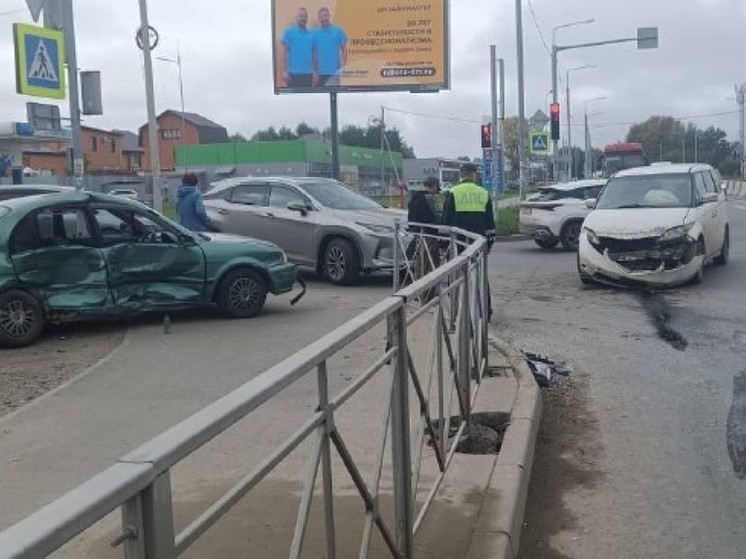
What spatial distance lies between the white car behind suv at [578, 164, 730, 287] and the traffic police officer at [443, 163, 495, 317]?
2.45 m

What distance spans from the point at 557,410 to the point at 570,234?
13.2m

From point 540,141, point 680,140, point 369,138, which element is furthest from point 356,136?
point 540,141

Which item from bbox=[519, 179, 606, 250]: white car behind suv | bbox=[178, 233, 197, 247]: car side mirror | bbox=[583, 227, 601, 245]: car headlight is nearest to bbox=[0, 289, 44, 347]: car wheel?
bbox=[178, 233, 197, 247]: car side mirror

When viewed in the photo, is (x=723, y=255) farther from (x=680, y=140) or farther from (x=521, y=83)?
(x=680, y=140)

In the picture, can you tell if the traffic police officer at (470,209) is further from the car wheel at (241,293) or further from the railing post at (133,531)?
the railing post at (133,531)

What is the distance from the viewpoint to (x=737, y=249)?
1900 centimetres

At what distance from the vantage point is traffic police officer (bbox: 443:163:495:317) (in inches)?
455

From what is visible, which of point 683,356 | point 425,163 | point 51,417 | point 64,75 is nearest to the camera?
point 51,417

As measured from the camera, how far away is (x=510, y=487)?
188 inches

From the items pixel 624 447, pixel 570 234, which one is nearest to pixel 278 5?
pixel 570 234

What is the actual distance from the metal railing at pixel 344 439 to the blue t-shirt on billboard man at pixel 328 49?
1984cm

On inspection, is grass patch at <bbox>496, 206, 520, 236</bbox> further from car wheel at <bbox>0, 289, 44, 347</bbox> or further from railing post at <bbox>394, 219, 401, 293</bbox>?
car wheel at <bbox>0, 289, 44, 347</bbox>

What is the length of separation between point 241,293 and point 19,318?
2.54m

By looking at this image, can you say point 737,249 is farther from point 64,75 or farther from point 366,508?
point 366,508
